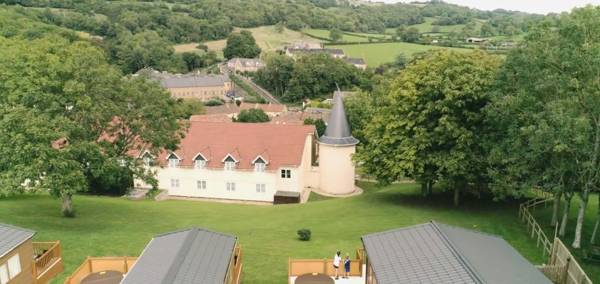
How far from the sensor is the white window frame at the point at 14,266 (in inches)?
859

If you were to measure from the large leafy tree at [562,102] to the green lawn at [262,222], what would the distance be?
536cm

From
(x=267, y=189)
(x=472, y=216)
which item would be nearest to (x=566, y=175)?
(x=472, y=216)

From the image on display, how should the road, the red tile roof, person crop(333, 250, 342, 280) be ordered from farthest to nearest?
the road
the red tile roof
person crop(333, 250, 342, 280)

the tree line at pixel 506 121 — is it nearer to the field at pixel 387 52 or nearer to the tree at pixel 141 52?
the field at pixel 387 52

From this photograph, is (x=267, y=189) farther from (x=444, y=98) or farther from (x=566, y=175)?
(x=566, y=175)

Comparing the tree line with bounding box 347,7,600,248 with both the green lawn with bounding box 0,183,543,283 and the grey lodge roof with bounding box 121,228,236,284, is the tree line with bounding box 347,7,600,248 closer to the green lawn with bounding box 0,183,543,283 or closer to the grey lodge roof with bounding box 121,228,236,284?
the green lawn with bounding box 0,183,543,283

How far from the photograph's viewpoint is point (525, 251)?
30.7 meters

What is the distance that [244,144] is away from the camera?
2175 inches

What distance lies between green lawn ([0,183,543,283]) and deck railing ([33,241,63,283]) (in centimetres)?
62

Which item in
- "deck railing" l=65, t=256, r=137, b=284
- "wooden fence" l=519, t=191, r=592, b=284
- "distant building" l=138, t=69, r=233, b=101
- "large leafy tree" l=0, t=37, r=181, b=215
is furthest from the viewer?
"distant building" l=138, t=69, r=233, b=101

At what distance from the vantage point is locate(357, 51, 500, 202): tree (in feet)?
124

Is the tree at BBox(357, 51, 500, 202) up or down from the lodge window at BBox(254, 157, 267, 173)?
up

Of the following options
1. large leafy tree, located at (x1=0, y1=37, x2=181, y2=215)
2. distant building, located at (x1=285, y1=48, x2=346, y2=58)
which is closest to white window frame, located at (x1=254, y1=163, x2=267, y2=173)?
large leafy tree, located at (x1=0, y1=37, x2=181, y2=215)

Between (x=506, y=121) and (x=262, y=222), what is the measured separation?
2000cm
